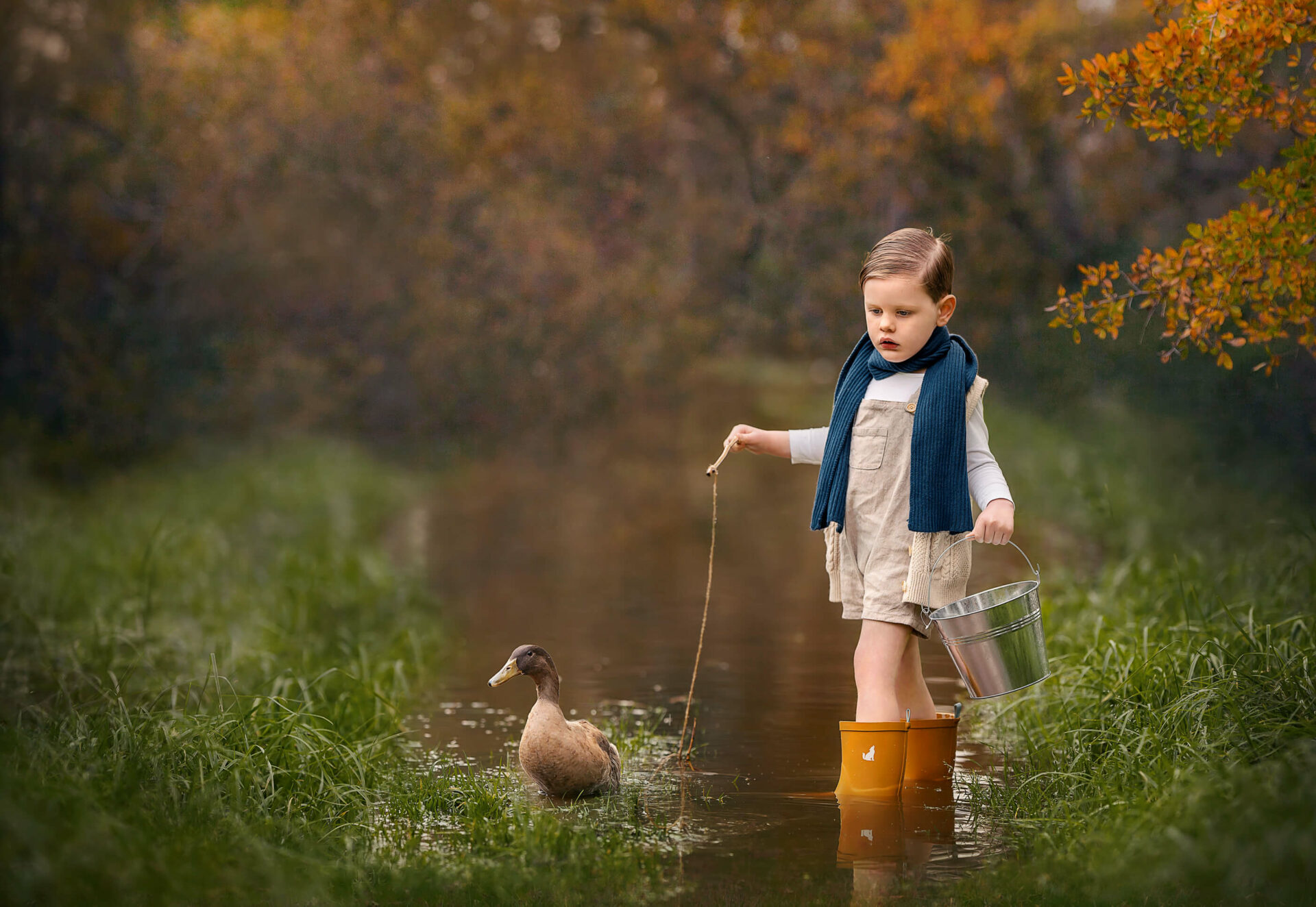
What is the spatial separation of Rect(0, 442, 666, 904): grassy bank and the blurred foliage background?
7.37 meters

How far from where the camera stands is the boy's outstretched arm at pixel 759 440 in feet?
15.4

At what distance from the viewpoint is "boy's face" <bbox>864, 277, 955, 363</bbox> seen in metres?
4.49

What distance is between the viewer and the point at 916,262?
449cm

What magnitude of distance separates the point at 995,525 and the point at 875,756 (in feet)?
2.64

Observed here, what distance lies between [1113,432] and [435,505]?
7089mm

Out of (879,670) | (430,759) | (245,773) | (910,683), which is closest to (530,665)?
(430,759)

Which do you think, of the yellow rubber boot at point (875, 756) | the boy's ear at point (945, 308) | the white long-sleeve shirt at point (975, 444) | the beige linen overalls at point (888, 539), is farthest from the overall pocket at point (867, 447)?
the yellow rubber boot at point (875, 756)

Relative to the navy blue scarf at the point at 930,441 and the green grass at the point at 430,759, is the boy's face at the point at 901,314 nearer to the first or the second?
the navy blue scarf at the point at 930,441

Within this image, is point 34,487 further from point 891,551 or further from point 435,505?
point 891,551

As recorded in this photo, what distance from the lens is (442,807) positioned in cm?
436

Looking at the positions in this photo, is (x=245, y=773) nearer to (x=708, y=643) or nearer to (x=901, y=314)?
(x=901, y=314)

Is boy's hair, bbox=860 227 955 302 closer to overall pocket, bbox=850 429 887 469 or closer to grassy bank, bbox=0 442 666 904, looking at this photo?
overall pocket, bbox=850 429 887 469

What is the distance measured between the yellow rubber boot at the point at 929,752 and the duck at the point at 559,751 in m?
0.94

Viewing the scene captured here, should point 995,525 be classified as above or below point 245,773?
above
